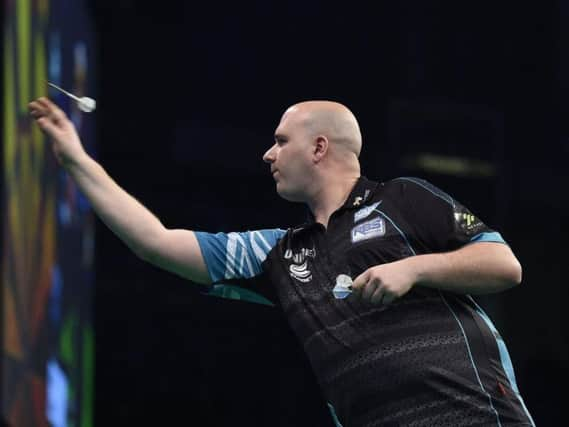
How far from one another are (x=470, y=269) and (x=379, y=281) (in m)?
0.27

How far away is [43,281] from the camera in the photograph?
4820 millimetres

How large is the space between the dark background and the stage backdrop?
1421mm

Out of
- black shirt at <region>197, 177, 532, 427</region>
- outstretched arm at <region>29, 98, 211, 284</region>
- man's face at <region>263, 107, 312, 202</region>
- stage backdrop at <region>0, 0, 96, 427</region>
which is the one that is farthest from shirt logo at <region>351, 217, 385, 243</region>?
stage backdrop at <region>0, 0, 96, 427</region>

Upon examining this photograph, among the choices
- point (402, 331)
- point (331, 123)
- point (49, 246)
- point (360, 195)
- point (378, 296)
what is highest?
point (331, 123)

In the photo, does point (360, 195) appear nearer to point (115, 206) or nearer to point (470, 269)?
point (470, 269)

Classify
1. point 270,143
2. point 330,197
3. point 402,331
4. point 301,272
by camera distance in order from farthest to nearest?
point 270,143
point 330,197
point 301,272
point 402,331

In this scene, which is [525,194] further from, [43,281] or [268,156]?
[268,156]

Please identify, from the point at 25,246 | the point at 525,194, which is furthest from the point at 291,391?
the point at 25,246

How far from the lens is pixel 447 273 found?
8.45 ft

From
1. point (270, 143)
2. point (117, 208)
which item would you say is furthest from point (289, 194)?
point (270, 143)

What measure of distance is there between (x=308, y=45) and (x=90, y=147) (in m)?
3.07

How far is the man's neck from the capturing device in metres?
3.01

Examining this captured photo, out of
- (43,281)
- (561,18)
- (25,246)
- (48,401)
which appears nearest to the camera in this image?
(48,401)

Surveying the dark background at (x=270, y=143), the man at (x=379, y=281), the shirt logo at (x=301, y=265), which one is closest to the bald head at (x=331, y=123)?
the man at (x=379, y=281)
